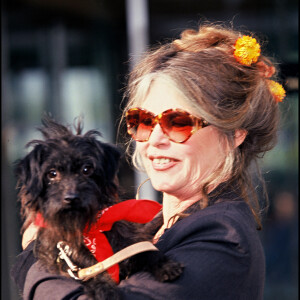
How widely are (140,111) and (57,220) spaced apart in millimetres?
621

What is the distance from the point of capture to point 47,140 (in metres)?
2.22

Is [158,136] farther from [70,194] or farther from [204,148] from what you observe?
[70,194]

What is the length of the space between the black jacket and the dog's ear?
335 millimetres

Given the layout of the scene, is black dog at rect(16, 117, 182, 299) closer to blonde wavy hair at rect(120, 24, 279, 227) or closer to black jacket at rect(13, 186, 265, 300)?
black jacket at rect(13, 186, 265, 300)

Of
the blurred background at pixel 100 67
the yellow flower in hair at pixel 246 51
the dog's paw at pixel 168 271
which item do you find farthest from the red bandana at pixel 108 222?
the blurred background at pixel 100 67

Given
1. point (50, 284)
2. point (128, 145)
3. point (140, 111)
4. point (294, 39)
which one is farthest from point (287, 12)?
point (50, 284)

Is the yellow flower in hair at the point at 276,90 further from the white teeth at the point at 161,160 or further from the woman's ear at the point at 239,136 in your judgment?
the white teeth at the point at 161,160

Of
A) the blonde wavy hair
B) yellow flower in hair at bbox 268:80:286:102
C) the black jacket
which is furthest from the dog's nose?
yellow flower in hair at bbox 268:80:286:102

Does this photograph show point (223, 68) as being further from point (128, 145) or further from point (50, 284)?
point (50, 284)

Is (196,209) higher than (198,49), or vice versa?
(198,49)

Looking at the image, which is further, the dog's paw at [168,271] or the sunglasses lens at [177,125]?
the sunglasses lens at [177,125]

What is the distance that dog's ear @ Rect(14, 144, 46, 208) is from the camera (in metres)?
2.17

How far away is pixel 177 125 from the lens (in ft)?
7.21

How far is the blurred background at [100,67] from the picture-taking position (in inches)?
205
